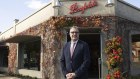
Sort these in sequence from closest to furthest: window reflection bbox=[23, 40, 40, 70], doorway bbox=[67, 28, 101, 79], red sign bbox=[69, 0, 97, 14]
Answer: red sign bbox=[69, 0, 97, 14] → doorway bbox=[67, 28, 101, 79] → window reflection bbox=[23, 40, 40, 70]

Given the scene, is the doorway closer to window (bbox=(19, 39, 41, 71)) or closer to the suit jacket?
window (bbox=(19, 39, 41, 71))

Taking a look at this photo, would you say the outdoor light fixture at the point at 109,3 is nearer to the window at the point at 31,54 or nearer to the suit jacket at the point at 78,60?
the window at the point at 31,54

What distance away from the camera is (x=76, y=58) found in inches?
224

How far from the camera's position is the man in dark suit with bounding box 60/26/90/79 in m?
5.56

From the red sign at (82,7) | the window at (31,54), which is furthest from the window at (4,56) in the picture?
the red sign at (82,7)

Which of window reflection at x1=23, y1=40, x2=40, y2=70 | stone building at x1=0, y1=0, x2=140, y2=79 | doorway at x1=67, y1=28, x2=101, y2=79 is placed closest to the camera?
stone building at x1=0, y1=0, x2=140, y2=79

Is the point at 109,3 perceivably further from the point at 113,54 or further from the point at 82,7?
the point at 113,54

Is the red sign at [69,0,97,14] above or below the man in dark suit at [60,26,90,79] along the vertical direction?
above

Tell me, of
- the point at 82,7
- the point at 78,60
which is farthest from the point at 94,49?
the point at 78,60

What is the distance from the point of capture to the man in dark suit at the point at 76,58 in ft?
18.2

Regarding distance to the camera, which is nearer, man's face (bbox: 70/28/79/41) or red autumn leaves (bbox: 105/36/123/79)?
man's face (bbox: 70/28/79/41)

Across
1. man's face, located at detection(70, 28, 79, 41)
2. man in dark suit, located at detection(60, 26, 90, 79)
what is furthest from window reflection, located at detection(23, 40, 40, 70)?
man's face, located at detection(70, 28, 79, 41)

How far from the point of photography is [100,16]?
53.0ft

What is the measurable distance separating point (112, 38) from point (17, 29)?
38.0 ft
